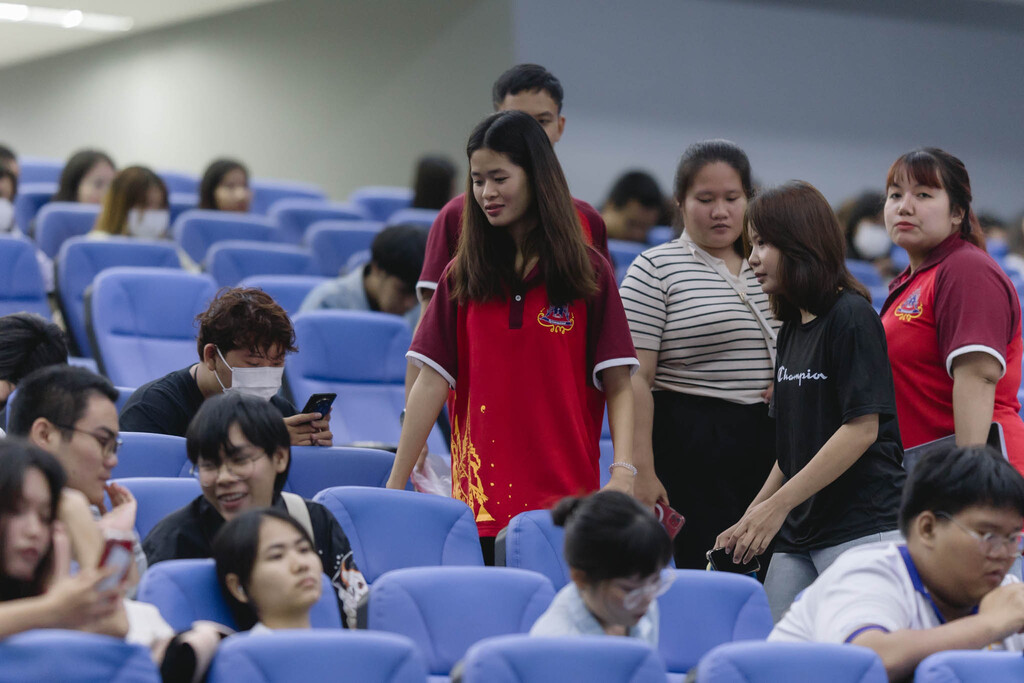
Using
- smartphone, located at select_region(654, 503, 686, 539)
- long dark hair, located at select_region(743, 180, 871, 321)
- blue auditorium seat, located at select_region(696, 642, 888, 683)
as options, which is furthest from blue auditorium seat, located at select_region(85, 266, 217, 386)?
blue auditorium seat, located at select_region(696, 642, 888, 683)

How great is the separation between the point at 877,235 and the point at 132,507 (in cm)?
510

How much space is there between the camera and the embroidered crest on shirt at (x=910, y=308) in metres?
2.79

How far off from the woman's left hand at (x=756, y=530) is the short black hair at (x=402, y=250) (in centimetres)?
208

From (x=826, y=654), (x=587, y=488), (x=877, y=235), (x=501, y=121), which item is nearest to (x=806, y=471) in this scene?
(x=587, y=488)

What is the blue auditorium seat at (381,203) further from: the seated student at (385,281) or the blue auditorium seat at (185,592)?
the blue auditorium seat at (185,592)

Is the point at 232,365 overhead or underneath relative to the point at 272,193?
underneath

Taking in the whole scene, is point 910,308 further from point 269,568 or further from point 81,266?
point 81,266

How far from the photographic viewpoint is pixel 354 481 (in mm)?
3078

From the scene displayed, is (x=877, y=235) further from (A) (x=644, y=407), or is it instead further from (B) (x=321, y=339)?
(A) (x=644, y=407)

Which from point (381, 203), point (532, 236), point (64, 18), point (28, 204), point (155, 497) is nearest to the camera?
point (155, 497)

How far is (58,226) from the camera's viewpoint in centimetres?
605

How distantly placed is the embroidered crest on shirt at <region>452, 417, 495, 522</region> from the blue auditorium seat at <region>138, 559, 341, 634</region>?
751 mm

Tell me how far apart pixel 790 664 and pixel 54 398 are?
4.56ft

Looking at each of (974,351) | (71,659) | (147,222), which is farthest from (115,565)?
(147,222)
